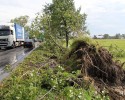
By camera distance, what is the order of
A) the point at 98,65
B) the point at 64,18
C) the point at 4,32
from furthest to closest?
the point at 4,32, the point at 64,18, the point at 98,65

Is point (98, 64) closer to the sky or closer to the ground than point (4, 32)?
closer to the sky

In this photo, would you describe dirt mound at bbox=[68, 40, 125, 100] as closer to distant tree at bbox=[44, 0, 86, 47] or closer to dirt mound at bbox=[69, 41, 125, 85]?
dirt mound at bbox=[69, 41, 125, 85]

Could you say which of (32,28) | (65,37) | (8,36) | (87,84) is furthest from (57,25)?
(87,84)

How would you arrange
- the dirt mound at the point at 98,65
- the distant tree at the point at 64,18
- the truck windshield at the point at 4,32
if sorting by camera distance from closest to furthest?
1. the dirt mound at the point at 98,65
2. the distant tree at the point at 64,18
3. the truck windshield at the point at 4,32

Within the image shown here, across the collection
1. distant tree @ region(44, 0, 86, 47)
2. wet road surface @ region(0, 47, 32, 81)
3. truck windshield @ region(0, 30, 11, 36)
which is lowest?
wet road surface @ region(0, 47, 32, 81)

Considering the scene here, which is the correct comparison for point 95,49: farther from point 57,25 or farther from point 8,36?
point 8,36

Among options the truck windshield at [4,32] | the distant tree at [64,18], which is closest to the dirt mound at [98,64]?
the distant tree at [64,18]

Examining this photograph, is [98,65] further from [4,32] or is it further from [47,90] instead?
[4,32]

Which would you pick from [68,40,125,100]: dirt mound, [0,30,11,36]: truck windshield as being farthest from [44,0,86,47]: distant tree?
[68,40,125,100]: dirt mound

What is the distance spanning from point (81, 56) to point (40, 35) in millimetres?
17004

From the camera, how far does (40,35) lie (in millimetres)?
30812

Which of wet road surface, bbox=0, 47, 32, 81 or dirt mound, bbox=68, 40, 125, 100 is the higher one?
dirt mound, bbox=68, 40, 125, 100

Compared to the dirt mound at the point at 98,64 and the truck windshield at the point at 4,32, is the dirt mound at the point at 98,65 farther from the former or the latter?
the truck windshield at the point at 4,32

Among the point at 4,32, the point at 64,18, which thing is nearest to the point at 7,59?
the point at 64,18
